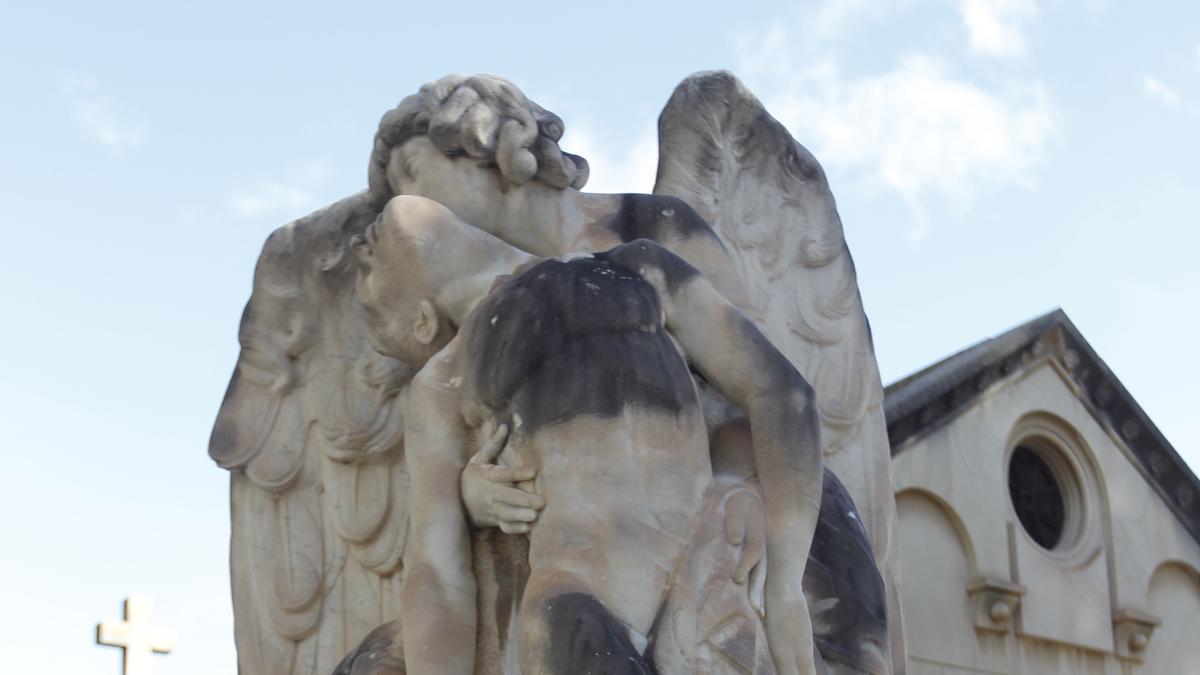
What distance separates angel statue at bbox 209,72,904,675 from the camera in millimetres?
6066

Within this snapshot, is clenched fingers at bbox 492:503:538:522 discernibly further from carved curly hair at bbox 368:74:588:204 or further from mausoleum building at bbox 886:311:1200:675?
mausoleum building at bbox 886:311:1200:675

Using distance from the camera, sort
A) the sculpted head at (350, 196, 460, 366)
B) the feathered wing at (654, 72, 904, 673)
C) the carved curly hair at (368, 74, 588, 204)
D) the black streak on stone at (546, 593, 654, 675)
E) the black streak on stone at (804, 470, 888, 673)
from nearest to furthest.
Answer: the black streak on stone at (546, 593, 654, 675), the black streak on stone at (804, 470, 888, 673), the sculpted head at (350, 196, 460, 366), the carved curly hair at (368, 74, 588, 204), the feathered wing at (654, 72, 904, 673)

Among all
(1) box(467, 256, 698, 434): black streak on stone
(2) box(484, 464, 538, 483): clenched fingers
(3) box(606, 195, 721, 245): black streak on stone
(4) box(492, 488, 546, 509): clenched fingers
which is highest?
(3) box(606, 195, 721, 245): black streak on stone

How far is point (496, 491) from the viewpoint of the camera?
614 centimetres

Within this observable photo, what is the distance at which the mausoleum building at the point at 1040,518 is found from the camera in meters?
13.9

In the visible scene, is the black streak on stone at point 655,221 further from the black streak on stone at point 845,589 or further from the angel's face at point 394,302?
the black streak on stone at point 845,589

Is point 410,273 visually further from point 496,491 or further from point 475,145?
point 496,491

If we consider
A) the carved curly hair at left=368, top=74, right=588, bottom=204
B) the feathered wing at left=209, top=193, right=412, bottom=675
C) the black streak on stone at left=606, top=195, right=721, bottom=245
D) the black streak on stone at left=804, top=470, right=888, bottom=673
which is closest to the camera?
the black streak on stone at left=804, top=470, right=888, bottom=673

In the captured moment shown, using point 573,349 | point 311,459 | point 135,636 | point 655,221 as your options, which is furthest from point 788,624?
point 135,636

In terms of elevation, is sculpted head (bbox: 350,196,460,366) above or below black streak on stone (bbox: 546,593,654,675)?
above

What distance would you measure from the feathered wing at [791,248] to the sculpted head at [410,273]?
1265mm

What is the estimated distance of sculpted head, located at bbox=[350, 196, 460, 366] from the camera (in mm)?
6645

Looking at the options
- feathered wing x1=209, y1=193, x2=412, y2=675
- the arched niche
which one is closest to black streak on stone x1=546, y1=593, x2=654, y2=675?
feathered wing x1=209, y1=193, x2=412, y2=675

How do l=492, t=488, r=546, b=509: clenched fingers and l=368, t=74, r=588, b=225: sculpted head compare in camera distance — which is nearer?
l=492, t=488, r=546, b=509: clenched fingers
